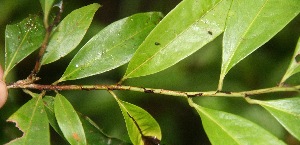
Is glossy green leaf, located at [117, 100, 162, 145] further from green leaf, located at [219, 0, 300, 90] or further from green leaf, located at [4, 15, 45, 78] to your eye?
green leaf, located at [4, 15, 45, 78]

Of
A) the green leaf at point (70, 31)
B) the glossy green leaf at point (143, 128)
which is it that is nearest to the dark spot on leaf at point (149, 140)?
the glossy green leaf at point (143, 128)

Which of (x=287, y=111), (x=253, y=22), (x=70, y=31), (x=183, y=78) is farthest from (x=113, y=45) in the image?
(x=183, y=78)

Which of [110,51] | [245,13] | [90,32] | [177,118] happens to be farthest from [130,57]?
[177,118]

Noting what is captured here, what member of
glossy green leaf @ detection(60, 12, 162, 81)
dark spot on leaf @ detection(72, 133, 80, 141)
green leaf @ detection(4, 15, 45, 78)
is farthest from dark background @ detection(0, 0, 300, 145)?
dark spot on leaf @ detection(72, 133, 80, 141)

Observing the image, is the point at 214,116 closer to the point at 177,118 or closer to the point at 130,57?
the point at 130,57

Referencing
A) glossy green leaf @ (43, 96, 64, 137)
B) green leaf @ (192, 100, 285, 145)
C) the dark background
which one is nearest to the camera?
green leaf @ (192, 100, 285, 145)
